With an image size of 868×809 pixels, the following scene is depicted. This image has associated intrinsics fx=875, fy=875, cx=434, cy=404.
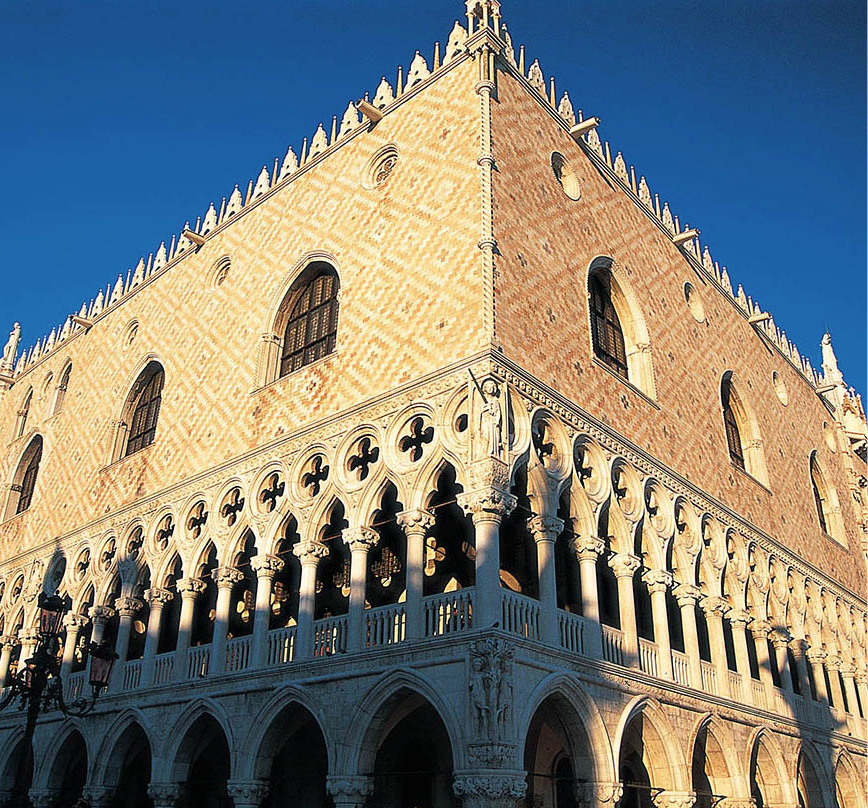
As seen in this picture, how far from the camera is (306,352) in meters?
Result: 12.6

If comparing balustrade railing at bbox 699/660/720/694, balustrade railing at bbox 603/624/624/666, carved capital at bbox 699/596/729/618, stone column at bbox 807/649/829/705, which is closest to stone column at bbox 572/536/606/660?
balustrade railing at bbox 603/624/624/666

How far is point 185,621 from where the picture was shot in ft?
38.9

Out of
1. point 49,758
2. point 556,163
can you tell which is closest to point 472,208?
point 556,163

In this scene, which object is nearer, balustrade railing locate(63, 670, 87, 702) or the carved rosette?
the carved rosette

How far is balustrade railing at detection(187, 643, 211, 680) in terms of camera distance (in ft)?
36.5

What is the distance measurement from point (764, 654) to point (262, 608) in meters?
7.78

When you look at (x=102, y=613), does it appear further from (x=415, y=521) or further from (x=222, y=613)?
(x=415, y=521)

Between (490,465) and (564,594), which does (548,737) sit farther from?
(490,465)

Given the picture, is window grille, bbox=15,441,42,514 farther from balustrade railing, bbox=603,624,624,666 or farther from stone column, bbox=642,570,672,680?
balustrade railing, bbox=603,624,624,666

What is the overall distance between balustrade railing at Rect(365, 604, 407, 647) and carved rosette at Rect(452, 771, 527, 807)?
1.69 metres

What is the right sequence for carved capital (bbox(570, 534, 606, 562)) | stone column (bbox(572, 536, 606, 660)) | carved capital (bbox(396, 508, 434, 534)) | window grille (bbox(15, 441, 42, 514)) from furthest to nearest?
window grille (bbox(15, 441, 42, 514)) → carved capital (bbox(570, 534, 606, 562)) → stone column (bbox(572, 536, 606, 660)) → carved capital (bbox(396, 508, 434, 534))

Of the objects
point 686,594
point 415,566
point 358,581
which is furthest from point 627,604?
point 358,581

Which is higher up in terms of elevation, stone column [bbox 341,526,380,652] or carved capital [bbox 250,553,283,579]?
carved capital [bbox 250,553,283,579]

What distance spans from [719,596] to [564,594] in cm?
228
